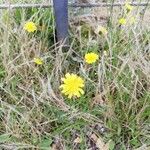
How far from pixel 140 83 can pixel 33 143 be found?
0.46 m

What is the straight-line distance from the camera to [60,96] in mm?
1636

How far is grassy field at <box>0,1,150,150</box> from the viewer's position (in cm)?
156

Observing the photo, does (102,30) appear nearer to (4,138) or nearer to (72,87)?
(72,87)

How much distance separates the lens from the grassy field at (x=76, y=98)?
156 centimetres

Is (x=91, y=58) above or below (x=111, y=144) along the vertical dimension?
above

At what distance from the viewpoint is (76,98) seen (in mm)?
1637

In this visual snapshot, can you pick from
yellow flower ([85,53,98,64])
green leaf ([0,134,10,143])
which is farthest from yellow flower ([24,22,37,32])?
green leaf ([0,134,10,143])

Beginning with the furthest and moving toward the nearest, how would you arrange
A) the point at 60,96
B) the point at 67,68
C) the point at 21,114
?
the point at 67,68 < the point at 60,96 < the point at 21,114

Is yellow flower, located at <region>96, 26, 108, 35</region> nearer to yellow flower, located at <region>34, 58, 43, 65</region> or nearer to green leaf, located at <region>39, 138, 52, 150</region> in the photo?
yellow flower, located at <region>34, 58, 43, 65</region>

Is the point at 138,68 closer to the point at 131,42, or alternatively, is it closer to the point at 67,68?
the point at 131,42

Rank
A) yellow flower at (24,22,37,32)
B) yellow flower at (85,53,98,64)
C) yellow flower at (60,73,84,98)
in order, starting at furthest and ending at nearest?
yellow flower at (24,22,37,32), yellow flower at (85,53,98,64), yellow flower at (60,73,84,98)

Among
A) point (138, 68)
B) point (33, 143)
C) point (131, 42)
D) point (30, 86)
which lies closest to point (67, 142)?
point (33, 143)

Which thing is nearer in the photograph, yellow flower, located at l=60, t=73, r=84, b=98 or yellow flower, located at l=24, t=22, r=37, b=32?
yellow flower, located at l=60, t=73, r=84, b=98

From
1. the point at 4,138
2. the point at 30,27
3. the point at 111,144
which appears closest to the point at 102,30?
the point at 30,27
